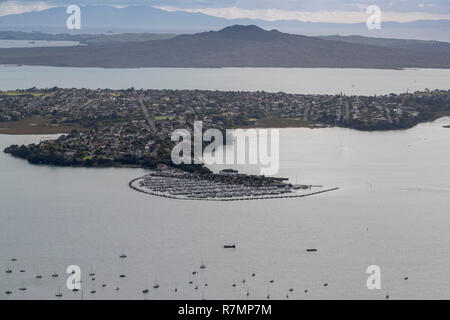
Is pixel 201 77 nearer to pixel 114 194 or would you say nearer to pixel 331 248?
pixel 114 194

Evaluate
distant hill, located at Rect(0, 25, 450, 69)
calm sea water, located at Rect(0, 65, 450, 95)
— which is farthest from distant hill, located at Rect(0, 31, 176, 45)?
calm sea water, located at Rect(0, 65, 450, 95)

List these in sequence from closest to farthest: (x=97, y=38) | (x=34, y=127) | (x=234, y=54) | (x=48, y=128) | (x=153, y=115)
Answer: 1. (x=48, y=128)
2. (x=34, y=127)
3. (x=153, y=115)
4. (x=234, y=54)
5. (x=97, y=38)

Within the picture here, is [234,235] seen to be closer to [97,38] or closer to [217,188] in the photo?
[217,188]

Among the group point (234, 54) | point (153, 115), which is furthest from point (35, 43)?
point (153, 115)

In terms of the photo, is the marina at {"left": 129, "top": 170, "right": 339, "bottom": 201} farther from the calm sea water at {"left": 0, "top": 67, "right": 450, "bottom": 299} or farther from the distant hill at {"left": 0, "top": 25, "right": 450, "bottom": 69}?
the distant hill at {"left": 0, "top": 25, "right": 450, "bottom": 69}

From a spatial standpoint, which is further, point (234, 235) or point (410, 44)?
point (410, 44)
